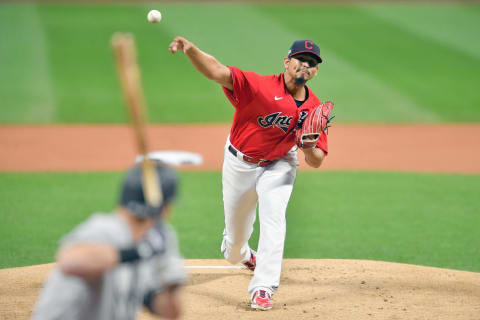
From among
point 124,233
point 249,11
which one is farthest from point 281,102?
point 249,11

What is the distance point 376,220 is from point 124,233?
21.6 ft

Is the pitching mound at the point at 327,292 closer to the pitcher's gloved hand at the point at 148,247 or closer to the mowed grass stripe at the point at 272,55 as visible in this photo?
the pitcher's gloved hand at the point at 148,247

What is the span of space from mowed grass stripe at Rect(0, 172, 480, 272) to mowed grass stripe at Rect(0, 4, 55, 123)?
5.10 metres

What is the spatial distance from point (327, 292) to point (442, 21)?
65.8ft

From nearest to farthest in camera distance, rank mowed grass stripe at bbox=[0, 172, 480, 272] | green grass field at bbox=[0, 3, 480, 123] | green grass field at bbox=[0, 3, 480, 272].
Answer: mowed grass stripe at bbox=[0, 172, 480, 272] < green grass field at bbox=[0, 3, 480, 272] < green grass field at bbox=[0, 3, 480, 123]

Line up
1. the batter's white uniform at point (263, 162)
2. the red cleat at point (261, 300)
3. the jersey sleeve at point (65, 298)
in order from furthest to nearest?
1. the batter's white uniform at point (263, 162)
2. the red cleat at point (261, 300)
3. the jersey sleeve at point (65, 298)

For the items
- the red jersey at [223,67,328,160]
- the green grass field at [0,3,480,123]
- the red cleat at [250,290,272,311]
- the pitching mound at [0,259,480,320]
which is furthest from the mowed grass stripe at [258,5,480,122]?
the red cleat at [250,290,272,311]

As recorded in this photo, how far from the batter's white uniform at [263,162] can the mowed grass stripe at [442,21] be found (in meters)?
16.1

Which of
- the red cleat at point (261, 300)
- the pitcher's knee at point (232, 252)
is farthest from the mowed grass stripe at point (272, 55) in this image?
the red cleat at point (261, 300)

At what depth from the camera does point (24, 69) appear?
19.1m

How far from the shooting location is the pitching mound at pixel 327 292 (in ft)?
19.6

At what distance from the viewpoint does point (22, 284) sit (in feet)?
21.8

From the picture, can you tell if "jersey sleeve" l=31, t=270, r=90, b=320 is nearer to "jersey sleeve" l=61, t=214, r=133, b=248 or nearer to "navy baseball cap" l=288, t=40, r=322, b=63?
"jersey sleeve" l=61, t=214, r=133, b=248

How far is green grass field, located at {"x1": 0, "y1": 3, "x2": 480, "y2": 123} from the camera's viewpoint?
55.4ft
